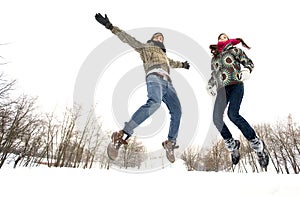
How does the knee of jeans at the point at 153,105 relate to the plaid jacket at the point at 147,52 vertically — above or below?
below

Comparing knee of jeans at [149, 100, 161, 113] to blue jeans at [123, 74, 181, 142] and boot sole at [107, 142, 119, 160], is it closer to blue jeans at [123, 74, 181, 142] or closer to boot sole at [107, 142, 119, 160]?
blue jeans at [123, 74, 181, 142]

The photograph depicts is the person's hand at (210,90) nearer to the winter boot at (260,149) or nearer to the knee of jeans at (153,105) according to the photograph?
the winter boot at (260,149)

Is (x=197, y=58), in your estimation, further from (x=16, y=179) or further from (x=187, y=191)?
(x=16, y=179)

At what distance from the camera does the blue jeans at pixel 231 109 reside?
3500 millimetres

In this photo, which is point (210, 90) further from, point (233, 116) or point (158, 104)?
point (158, 104)

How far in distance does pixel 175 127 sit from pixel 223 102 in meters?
0.95

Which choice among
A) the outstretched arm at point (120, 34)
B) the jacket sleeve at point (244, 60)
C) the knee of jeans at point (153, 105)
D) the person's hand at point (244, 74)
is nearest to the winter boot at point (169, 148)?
the knee of jeans at point (153, 105)


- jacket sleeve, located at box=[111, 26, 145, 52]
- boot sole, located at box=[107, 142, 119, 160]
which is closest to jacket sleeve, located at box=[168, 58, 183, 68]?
jacket sleeve, located at box=[111, 26, 145, 52]

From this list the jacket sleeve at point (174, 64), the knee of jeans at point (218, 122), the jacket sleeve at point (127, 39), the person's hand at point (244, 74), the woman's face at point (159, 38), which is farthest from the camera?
the jacket sleeve at point (174, 64)

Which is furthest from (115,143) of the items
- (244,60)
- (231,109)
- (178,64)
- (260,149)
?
(244,60)

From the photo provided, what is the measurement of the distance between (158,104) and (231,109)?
129 centimetres

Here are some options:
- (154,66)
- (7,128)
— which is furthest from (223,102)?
(7,128)

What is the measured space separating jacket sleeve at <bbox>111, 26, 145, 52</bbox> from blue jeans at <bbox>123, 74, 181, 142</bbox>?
67 centimetres

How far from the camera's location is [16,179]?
2121 mm
